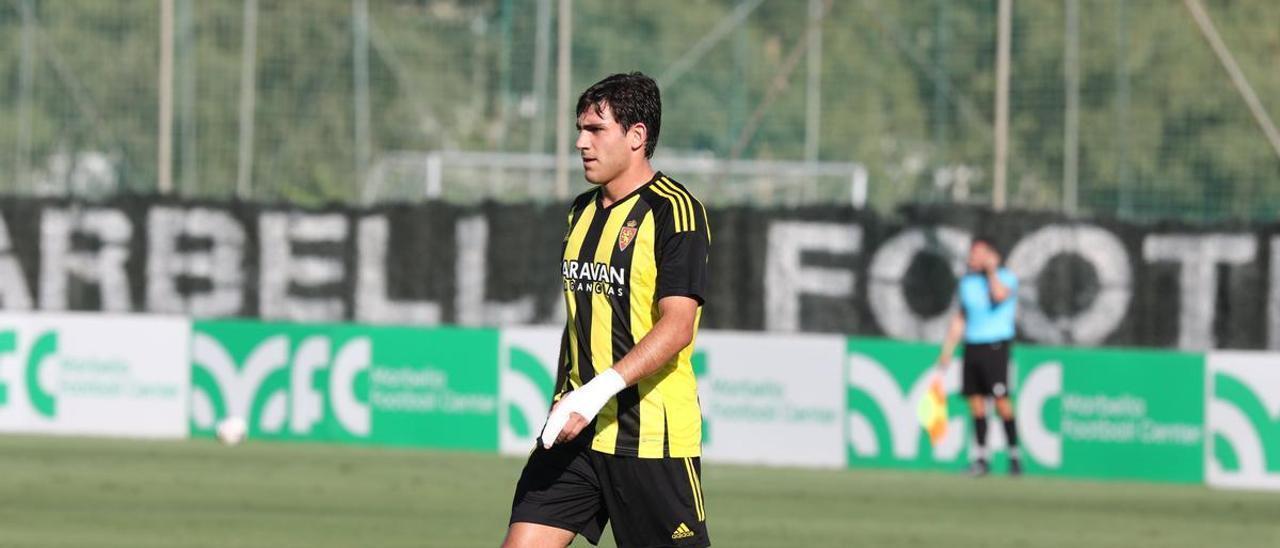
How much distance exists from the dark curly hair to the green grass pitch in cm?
571

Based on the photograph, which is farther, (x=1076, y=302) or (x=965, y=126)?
(x=965, y=126)

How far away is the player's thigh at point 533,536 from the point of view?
7.07 m

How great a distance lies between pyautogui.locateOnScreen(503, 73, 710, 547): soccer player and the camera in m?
6.89

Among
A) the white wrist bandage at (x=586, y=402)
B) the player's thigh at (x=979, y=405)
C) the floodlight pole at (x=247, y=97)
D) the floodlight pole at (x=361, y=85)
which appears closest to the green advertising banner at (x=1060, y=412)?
the player's thigh at (x=979, y=405)

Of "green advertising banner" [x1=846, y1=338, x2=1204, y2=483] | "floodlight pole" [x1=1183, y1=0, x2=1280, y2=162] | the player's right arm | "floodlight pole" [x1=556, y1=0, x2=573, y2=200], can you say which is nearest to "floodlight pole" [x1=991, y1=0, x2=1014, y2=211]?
"floodlight pole" [x1=1183, y1=0, x2=1280, y2=162]

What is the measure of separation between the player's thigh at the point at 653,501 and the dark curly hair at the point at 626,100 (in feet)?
3.38

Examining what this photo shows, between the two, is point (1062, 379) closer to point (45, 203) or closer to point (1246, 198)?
point (1246, 198)

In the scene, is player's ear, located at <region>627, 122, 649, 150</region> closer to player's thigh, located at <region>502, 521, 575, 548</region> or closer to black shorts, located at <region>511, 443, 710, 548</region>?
black shorts, located at <region>511, 443, 710, 548</region>

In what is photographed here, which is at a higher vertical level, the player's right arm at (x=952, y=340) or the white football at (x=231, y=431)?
the player's right arm at (x=952, y=340)

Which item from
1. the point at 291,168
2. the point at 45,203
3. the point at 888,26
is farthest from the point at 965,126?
the point at 45,203

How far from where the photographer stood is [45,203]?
901 inches

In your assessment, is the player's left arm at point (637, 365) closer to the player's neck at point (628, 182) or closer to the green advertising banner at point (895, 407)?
the player's neck at point (628, 182)

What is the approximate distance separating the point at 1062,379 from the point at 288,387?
23.1ft

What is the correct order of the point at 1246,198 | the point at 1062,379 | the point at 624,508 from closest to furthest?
the point at 624,508 → the point at 1062,379 → the point at 1246,198
